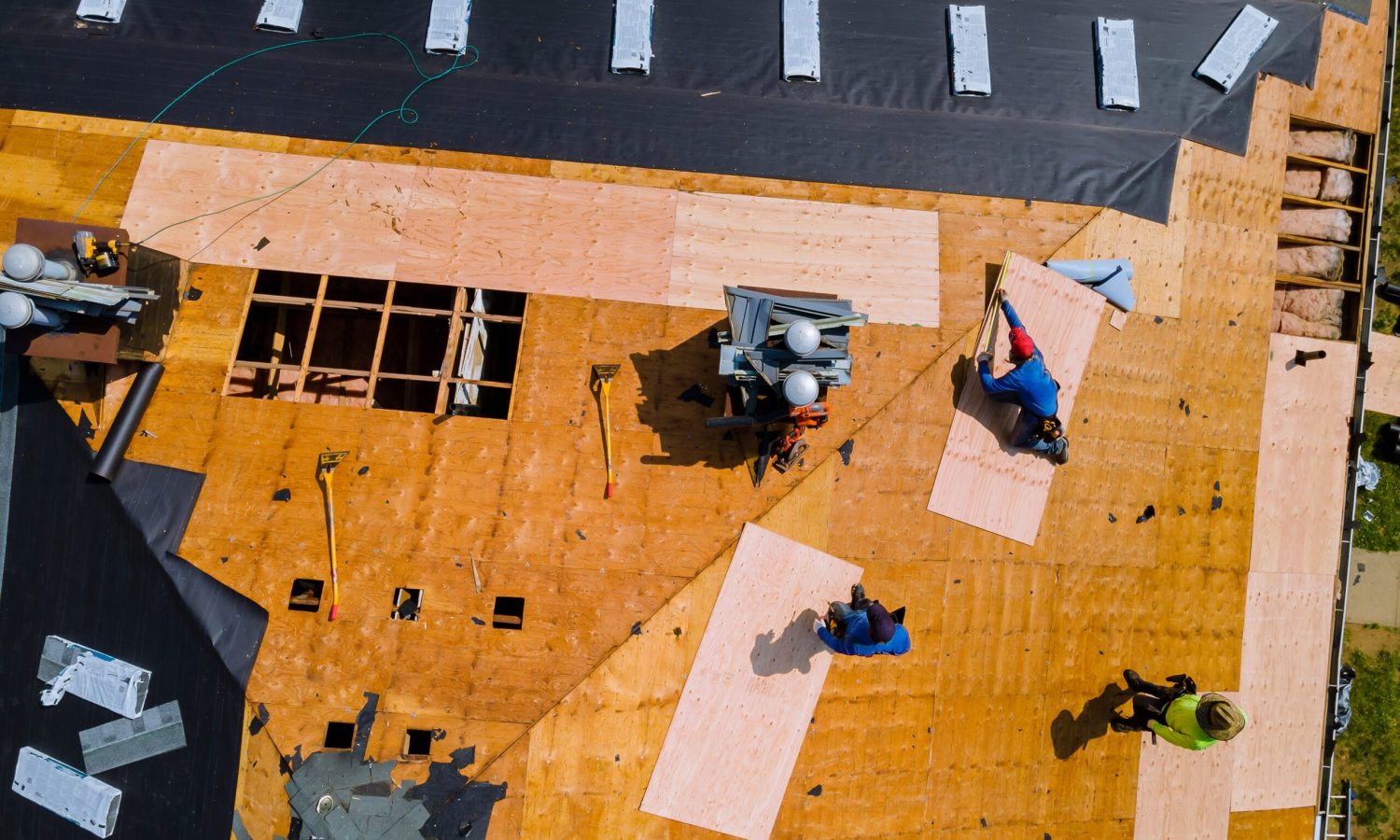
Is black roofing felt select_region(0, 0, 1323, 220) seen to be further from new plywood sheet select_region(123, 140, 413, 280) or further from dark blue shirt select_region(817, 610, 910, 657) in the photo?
dark blue shirt select_region(817, 610, 910, 657)

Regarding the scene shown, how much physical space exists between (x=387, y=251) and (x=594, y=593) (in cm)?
636

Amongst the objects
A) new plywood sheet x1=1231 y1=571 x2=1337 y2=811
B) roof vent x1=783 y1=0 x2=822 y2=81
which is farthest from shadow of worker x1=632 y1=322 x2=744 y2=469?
new plywood sheet x1=1231 y1=571 x2=1337 y2=811

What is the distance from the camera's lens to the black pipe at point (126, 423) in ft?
37.5

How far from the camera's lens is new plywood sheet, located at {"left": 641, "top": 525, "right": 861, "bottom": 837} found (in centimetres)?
1143

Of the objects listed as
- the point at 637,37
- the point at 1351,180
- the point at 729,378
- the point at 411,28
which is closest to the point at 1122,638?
the point at 729,378

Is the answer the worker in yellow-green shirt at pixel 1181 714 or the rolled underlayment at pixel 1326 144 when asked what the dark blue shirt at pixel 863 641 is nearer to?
the worker in yellow-green shirt at pixel 1181 714

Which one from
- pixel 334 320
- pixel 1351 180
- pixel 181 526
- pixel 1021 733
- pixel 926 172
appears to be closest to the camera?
pixel 181 526

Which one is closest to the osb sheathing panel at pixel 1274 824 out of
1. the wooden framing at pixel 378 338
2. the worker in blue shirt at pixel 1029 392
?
the worker in blue shirt at pixel 1029 392

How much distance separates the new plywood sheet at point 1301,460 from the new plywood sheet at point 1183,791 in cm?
333

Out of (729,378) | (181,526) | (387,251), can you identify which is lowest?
(181,526)

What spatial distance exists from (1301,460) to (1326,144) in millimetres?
5884

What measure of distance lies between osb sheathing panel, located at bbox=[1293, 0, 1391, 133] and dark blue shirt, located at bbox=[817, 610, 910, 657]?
39.8 feet

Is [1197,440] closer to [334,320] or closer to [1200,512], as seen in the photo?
[1200,512]

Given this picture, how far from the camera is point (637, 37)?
522 inches
